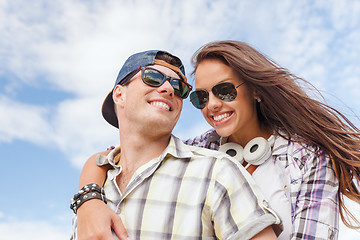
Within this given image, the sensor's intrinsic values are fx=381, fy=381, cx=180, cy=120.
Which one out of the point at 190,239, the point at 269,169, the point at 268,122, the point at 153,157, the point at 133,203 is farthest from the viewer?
the point at 268,122

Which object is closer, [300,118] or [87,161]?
[87,161]

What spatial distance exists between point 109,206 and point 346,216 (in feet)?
8.17

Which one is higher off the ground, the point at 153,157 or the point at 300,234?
the point at 153,157

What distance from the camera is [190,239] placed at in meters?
2.62

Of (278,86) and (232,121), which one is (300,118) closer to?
(278,86)

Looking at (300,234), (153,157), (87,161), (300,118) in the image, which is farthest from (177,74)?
(300,234)

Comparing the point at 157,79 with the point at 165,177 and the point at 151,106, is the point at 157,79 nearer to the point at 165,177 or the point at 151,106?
the point at 151,106

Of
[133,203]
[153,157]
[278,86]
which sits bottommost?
[133,203]

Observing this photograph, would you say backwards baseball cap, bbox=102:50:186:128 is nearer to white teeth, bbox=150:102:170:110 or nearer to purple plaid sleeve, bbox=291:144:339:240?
white teeth, bbox=150:102:170:110

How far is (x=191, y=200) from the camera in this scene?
8.91 ft

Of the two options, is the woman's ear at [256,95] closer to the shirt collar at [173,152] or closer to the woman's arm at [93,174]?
the shirt collar at [173,152]

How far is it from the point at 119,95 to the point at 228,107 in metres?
1.16

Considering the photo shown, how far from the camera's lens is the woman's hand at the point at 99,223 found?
266 centimetres

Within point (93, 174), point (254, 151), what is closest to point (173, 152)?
point (93, 174)
